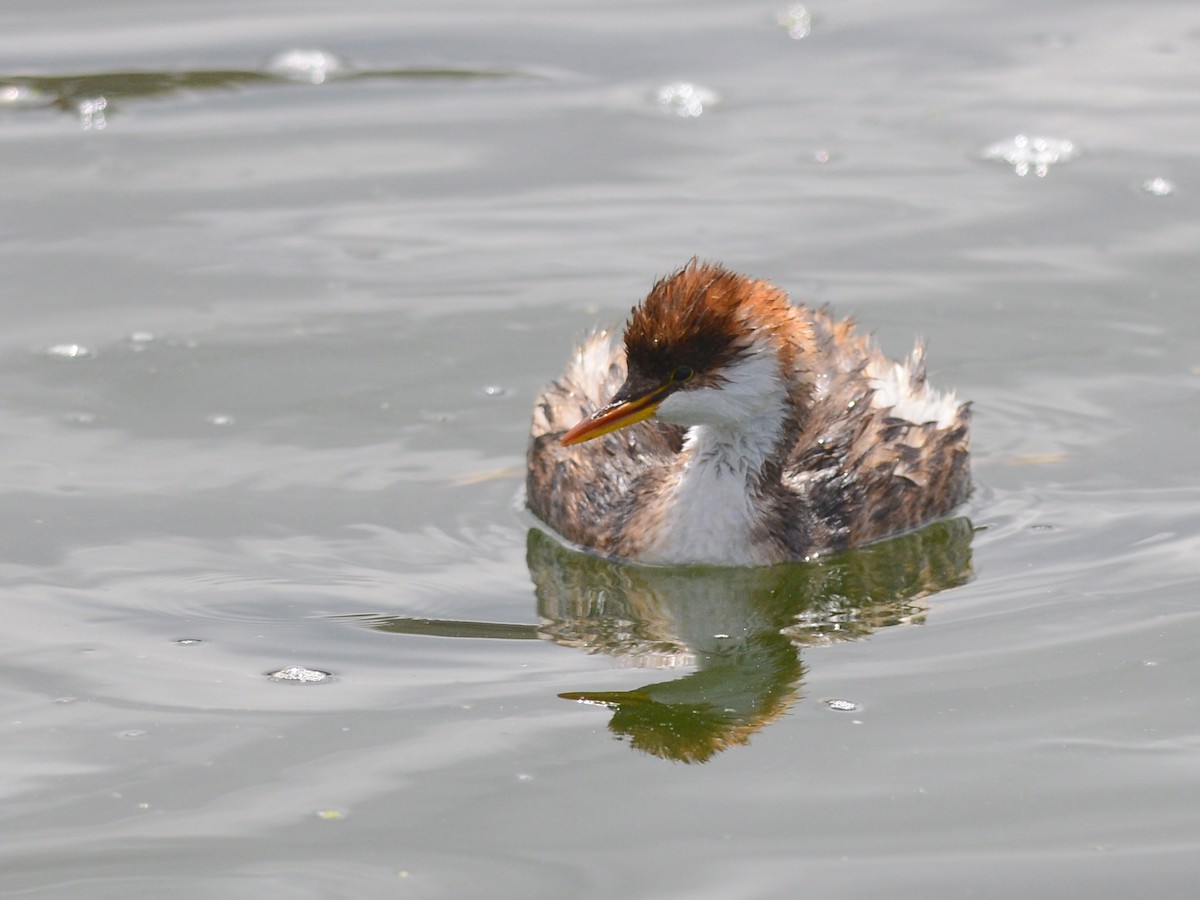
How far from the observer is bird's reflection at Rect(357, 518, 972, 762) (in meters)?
6.50

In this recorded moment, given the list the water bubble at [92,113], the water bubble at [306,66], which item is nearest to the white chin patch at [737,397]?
the water bubble at [92,113]

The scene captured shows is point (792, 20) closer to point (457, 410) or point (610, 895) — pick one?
point (457, 410)

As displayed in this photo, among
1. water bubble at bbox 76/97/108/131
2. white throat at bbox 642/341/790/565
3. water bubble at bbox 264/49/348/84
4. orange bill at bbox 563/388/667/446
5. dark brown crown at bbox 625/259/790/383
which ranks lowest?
white throat at bbox 642/341/790/565

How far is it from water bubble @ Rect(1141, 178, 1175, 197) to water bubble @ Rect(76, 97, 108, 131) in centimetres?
563

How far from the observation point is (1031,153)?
11.1 metres

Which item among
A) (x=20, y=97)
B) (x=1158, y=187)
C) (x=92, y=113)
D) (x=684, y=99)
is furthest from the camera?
(x=20, y=97)

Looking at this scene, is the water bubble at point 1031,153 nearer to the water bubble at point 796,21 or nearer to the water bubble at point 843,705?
the water bubble at point 796,21

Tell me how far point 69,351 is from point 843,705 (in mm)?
4318

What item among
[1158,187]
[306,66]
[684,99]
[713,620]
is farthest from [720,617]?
[306,66]

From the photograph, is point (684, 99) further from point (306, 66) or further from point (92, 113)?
point (92, 113)

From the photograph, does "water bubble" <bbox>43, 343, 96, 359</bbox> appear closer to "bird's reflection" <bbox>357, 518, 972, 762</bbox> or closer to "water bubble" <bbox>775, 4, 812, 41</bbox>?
"bird's reflection" <bbox>357, 518, 972, 762</bbox>

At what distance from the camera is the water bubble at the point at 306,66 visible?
40.4 ft

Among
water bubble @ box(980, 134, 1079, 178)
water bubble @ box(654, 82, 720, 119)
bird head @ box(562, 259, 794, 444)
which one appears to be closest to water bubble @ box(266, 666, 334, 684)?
bird head @ box(562, 259, 794, 444)

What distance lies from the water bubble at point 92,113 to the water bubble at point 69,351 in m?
2.69
